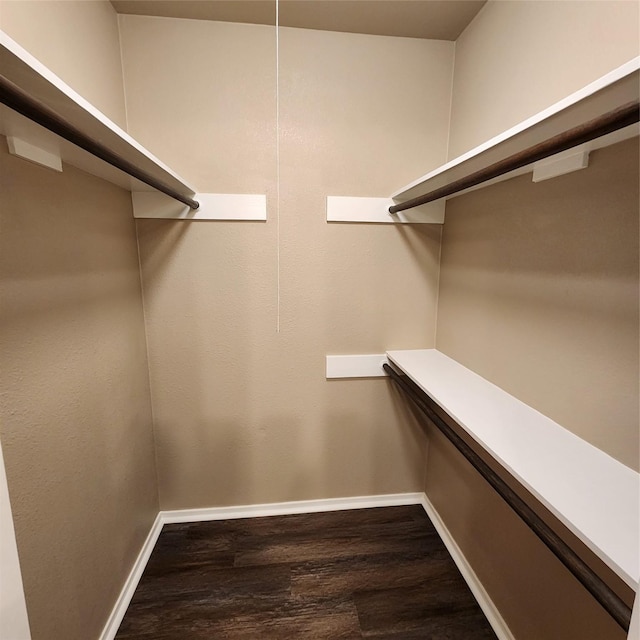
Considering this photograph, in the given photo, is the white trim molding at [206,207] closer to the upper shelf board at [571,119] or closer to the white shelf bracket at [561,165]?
the upper shelf board at [571,119]

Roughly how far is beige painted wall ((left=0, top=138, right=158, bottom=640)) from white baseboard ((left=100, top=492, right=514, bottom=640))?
0.31 ft

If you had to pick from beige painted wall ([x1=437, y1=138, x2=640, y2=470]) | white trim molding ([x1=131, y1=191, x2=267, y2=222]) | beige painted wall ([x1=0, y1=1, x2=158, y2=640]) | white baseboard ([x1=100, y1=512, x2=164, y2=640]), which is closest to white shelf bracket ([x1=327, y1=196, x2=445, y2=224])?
beige painted wall ([x1=437, y1=138, x2=640, y2=470])

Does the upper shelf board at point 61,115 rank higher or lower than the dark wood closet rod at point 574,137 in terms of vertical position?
higher

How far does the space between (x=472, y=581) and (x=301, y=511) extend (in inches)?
34.4

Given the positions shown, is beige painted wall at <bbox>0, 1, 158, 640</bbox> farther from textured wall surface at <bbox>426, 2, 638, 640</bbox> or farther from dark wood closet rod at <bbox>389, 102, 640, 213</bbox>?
textured wall surface at <bbox>426, 2, 638, 640</bbox>

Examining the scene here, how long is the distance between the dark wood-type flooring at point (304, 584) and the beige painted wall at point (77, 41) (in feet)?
6.46

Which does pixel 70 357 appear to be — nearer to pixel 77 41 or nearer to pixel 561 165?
pixel 77 41

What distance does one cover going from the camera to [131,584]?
1.37 metres

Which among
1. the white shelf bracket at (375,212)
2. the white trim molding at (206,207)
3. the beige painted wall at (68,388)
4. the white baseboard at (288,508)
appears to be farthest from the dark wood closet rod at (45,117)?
the white baseboard at (288,508)

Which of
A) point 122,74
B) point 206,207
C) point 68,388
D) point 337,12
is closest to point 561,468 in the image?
point 68,388

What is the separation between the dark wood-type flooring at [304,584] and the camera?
1.25m

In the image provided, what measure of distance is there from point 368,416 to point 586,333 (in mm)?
1140

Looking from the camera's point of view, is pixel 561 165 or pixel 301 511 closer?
pixel 561 165

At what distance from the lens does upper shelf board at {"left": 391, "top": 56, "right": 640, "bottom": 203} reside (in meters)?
0.54
